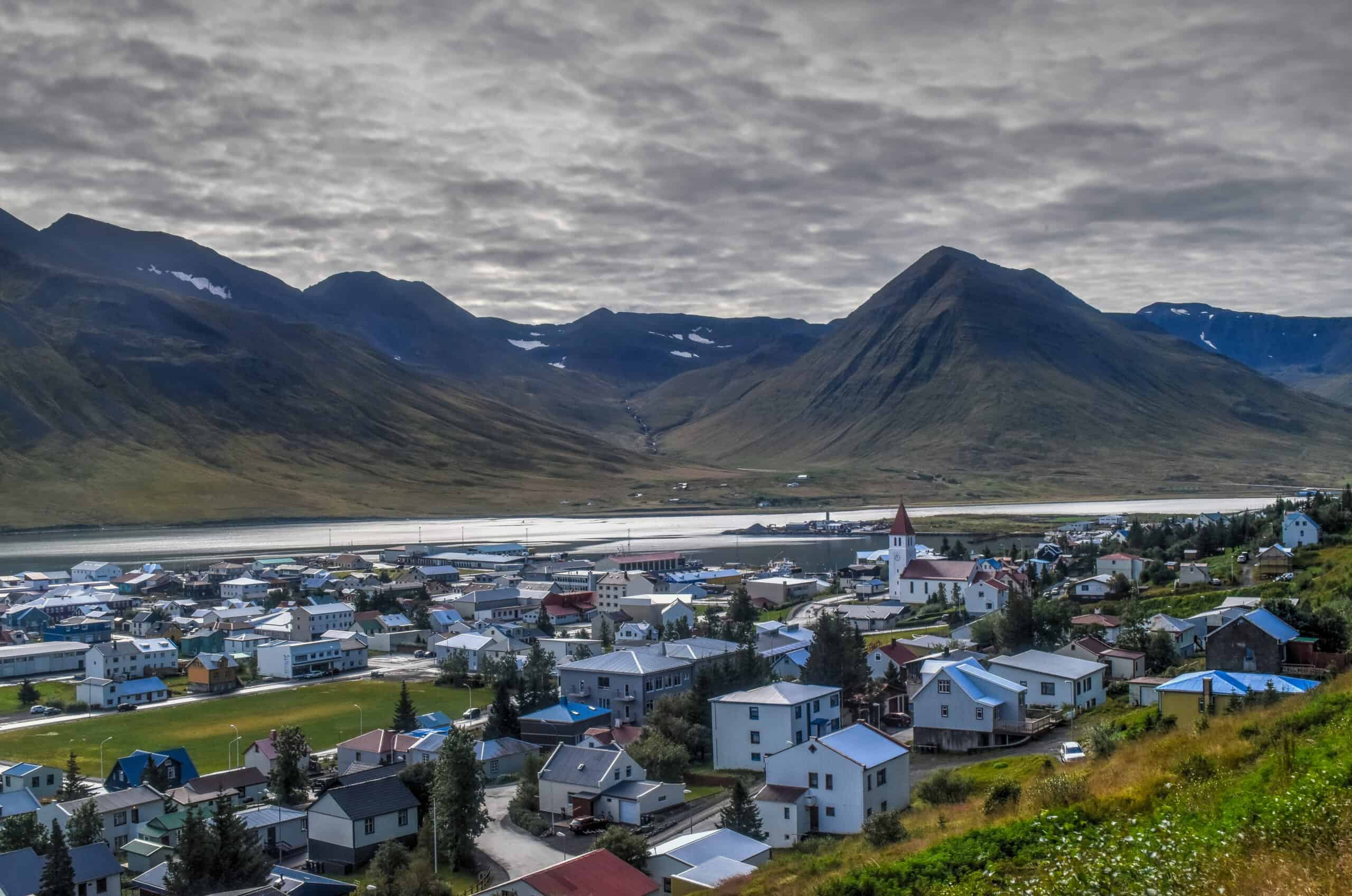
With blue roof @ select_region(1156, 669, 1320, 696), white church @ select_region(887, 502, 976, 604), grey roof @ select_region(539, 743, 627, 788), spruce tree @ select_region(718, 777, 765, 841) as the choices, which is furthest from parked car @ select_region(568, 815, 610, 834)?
white church @ select_region(887, 502, 976, 604)

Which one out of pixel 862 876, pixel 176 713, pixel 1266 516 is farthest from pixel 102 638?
pixel 1266 516

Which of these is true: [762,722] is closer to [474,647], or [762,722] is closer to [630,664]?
[630,664]

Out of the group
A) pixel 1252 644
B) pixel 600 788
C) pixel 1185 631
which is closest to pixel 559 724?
pixel 600 788

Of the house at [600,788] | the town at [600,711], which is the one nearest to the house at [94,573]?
the town at [600,711]

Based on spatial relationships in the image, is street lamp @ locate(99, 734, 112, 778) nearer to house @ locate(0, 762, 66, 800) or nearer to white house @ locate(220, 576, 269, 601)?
house @ locate(0, 762, 66, 800)

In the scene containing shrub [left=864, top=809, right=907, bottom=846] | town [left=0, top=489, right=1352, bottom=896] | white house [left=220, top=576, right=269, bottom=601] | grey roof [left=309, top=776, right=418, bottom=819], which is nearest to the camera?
shrub [left=864, top=809, right=907, bottom=846]

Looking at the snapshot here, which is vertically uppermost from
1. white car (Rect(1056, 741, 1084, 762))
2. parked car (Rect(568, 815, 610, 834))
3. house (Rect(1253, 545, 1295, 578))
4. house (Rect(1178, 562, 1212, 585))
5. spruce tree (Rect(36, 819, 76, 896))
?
house (Rect(1253, 545, 1295, 578))
